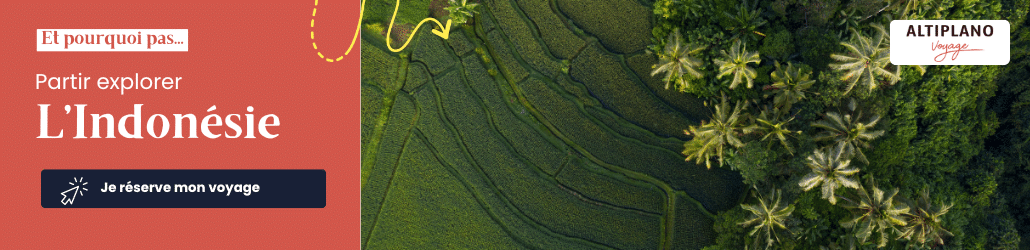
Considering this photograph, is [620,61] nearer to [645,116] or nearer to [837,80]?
[645,116]

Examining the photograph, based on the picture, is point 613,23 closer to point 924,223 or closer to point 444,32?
point 444,32

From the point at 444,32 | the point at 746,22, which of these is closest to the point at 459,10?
the point at 444,32

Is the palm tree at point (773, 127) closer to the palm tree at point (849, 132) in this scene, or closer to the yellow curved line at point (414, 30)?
the palm tree at point (849, 132)

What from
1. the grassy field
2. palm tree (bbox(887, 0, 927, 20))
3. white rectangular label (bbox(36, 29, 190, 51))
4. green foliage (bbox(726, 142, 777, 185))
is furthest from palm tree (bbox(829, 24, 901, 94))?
white rectangular label (bbox(36, 29, 190, 51))

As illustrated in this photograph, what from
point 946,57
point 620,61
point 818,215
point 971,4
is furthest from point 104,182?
point 971,4

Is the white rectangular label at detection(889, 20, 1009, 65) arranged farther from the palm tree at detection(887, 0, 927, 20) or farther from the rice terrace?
the rice terrace

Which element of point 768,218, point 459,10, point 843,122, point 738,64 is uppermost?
point 459,10
